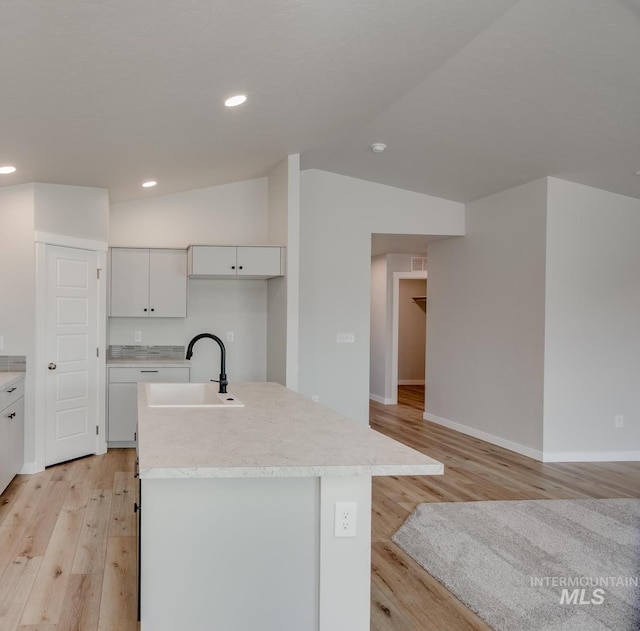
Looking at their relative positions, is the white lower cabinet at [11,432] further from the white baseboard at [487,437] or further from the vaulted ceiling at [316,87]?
the white baseboard at [487,437]

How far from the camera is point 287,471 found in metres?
1.68

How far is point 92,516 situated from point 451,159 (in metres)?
4.06

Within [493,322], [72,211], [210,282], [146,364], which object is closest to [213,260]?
[210,282]

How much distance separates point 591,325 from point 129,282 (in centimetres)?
430

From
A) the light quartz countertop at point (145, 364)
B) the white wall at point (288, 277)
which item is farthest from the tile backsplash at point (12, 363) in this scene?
the white wall at point (288, 277)

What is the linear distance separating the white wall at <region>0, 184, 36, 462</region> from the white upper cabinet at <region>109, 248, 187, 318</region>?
1.07 metres

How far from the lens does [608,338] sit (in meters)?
5.21

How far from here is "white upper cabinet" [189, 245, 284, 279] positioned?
537 cm

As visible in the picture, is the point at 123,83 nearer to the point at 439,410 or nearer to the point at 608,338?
the point at 608,338

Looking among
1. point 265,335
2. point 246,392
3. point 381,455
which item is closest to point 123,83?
point 246,392

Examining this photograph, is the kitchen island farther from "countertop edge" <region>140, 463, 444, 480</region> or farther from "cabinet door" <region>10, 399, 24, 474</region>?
"cabinet door" <region>10, 399, 24, 474</region>

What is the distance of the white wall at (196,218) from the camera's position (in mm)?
5871

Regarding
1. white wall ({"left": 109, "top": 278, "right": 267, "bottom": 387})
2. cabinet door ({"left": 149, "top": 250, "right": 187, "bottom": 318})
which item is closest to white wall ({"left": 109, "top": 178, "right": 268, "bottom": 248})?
cabinet door ({"left": 149, "top": 250, "right": 187, "bottom": 318})

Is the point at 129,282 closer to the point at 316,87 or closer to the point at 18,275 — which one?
the point at 18,275
